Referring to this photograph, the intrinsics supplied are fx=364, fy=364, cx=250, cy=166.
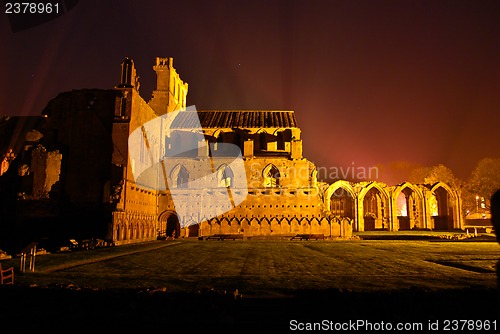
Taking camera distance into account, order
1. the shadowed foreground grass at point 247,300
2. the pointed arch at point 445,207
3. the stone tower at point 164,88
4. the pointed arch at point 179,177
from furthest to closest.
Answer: the pointed arch at point 445,207 → the stone tower at point 164,88 → the pointed arch at point 179,177 → the shadowed foreground grass at point 247,300

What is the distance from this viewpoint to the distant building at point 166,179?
27.2 metres

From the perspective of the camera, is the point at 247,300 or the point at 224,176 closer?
the point at 247,300

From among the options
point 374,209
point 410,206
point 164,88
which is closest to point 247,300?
point 164,88

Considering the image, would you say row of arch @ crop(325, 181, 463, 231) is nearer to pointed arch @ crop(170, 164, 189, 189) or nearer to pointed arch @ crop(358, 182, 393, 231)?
pointed arch @ crop(358, 182, 393, 231)

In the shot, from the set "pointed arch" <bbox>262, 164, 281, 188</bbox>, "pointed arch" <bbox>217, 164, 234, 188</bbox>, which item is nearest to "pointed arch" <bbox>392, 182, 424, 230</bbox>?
"pointed arch" <bbox>262, 164, 281, 188</bbox>

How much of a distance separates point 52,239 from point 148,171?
11.0 metres

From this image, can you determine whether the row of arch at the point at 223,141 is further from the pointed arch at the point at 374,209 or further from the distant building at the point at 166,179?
the pointed arch at the point at 374,209

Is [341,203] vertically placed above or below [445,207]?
above

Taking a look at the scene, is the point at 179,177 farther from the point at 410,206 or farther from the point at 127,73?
the point at 410,206

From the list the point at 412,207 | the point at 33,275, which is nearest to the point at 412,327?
the point at 33,275

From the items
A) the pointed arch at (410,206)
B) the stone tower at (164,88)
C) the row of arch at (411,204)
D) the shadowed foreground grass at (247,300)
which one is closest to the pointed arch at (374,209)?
the row of arch at (411,204)

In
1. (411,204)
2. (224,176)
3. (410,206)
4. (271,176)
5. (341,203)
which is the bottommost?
(410,206)

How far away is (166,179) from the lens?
38.4 meters

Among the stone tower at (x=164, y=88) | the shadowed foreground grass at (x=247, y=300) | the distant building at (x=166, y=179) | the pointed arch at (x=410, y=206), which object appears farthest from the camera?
the pointed arch at (x=410, y=206)
